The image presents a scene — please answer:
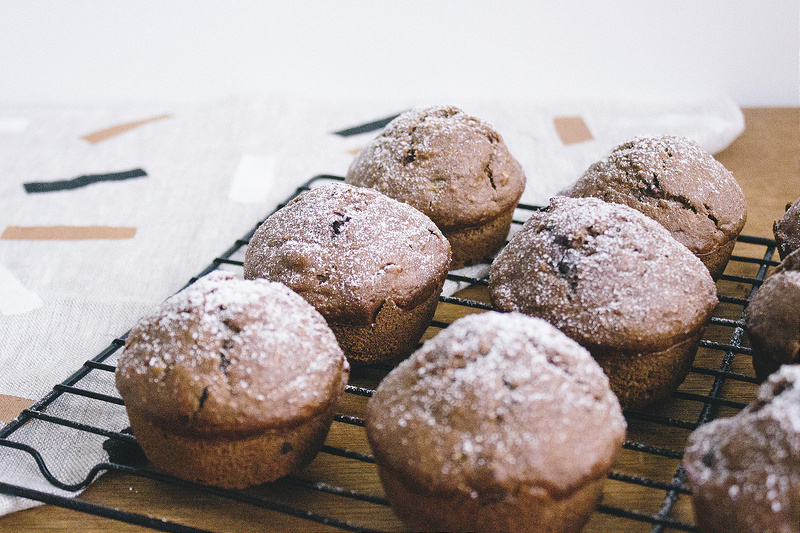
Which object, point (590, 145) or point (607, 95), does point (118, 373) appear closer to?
point (590, 145)

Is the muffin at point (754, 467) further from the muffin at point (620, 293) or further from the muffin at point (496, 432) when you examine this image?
the muffin at point (620, 293)

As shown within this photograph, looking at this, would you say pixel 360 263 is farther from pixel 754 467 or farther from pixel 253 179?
pixel 253 179

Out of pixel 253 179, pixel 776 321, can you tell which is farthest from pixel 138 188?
pixel 776 321

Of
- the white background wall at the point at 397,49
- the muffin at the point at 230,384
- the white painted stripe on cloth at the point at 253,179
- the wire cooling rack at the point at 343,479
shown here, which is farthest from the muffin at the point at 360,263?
the white background wall at the point at 397,49

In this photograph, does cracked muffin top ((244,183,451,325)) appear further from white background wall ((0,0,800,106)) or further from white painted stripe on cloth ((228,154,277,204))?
white background wall ((0,0,800,106))

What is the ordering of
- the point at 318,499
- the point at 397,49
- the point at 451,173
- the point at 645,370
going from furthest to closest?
the point at 397,49, the point at 451,173, the point at 645,370, the point at 318,499

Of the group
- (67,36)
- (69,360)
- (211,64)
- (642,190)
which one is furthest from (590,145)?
(67,36)

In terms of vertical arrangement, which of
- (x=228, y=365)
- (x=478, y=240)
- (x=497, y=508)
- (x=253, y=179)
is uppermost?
(x=228, y=365)

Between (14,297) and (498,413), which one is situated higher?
(498,413)
